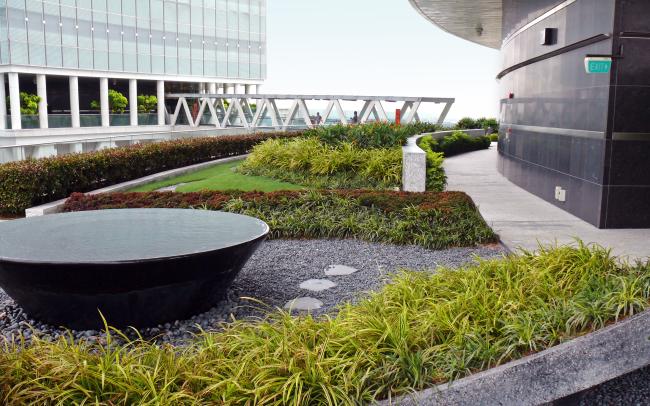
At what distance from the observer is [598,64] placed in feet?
33.0

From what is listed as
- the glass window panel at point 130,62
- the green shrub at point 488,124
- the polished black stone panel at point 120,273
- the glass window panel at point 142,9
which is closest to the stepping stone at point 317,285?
the polished black stone panel at point 120,273

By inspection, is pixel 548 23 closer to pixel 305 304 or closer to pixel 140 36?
pixel 305 304

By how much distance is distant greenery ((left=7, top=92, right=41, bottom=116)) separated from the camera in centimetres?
4131

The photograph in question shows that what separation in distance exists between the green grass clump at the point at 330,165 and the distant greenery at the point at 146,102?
3647 centimetres

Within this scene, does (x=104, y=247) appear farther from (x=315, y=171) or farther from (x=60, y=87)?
(x=60, y=87)

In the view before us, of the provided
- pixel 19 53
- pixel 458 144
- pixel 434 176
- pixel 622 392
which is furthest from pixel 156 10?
pixel 622 392

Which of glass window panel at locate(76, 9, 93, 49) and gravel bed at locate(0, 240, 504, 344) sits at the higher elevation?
glass window panel at locate(76, 9, 93, 49)

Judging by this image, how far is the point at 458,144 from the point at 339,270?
20.3 meters

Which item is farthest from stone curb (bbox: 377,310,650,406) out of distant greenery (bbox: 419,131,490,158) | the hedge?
distant greenery (bbox: 419,131,490,158)

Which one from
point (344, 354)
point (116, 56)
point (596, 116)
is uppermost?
point (116, 56)

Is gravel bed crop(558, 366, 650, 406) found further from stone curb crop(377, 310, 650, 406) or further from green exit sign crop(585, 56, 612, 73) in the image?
green exit sign crop(585, 56, 612, 73)

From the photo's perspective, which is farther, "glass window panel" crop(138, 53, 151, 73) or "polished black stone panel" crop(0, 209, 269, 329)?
"glass window panel" crop(138, 53, 151, 73)

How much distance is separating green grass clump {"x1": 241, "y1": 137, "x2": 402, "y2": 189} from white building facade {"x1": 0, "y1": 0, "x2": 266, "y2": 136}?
28.8 metres

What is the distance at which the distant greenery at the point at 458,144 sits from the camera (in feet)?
84.3
